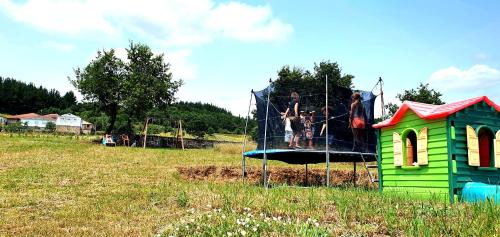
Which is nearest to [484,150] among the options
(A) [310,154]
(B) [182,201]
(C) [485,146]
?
(C) [485,146]

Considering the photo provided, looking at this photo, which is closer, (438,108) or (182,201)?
(182,201)

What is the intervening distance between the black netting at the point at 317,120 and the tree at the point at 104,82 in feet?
94.5

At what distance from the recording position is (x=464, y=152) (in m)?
10.1

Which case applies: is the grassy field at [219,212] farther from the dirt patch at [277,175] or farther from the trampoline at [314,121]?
the dirt patch at [277,175]

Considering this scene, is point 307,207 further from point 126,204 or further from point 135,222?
point 126,204

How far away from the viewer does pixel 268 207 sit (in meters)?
7.84

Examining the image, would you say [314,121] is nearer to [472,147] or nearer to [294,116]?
[294,116]

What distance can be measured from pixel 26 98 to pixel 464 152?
420 ft

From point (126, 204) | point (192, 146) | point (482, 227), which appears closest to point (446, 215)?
point (482, 227)

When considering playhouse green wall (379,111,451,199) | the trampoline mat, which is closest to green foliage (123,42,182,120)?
the trampoline mat

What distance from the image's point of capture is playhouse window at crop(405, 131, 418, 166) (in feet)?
38.0

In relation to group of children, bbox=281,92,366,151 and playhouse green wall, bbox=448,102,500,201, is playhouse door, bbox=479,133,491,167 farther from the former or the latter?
group of children, bbox=281,92,366,151

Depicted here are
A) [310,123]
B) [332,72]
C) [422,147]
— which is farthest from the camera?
[332,72]

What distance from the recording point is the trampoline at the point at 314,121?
48.4 ft
